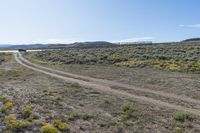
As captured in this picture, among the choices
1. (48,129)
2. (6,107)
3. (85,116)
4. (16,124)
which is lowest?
(85,116)

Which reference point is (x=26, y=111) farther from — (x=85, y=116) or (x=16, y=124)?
(x=85, y=116)

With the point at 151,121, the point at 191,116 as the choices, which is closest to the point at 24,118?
the point at 151,121

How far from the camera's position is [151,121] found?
43.8ft

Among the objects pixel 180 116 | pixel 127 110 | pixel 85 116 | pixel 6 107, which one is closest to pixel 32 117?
pixel 6 107

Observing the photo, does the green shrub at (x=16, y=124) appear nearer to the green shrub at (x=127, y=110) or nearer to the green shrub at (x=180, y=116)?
the green shrub at (x=127, y=110)

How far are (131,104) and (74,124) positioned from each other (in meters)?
4.96

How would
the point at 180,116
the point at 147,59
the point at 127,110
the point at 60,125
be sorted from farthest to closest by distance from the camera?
the point at 147,59
the point at 127,110
the point at 180,116
the point at 60,125

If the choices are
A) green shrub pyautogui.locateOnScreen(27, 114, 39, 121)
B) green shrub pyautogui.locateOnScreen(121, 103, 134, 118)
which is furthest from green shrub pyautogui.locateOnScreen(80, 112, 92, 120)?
green shrub pyautogui.locateOnScreen(27, 114, 39, 121)

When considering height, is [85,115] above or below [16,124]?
below

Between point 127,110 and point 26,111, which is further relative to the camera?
point 127,110

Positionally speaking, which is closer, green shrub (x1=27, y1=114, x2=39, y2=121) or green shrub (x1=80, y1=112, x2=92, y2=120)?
green shrub (x1=27, y1=114, x2=39, y2=121)

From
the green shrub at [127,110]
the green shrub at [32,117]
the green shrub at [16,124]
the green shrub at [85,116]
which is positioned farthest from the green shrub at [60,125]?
the green shrub at [127,110]

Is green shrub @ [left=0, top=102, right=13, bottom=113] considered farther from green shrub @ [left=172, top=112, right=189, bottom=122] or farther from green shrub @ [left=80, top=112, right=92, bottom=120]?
green shrub @ [left=172, top=112, right=189, bottom=122]

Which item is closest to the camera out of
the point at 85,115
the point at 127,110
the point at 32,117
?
the point at 32,117
